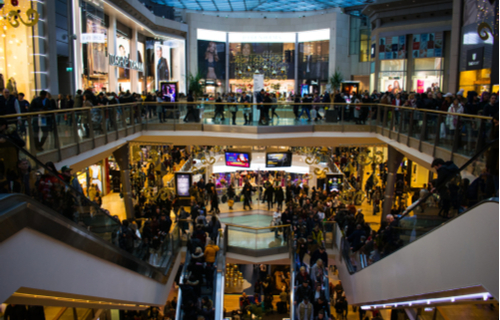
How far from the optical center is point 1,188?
3.72 m

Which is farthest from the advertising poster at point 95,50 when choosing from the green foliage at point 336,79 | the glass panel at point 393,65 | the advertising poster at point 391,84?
the green foliage at point 336,79

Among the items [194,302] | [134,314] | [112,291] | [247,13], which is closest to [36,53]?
[134,314]

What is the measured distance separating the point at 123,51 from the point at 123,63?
95.2 inches

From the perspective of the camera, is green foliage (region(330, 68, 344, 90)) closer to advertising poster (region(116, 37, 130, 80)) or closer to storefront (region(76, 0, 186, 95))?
storefront (region(76, 0, 186, 95))

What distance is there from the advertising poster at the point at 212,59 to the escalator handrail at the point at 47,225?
105 ft

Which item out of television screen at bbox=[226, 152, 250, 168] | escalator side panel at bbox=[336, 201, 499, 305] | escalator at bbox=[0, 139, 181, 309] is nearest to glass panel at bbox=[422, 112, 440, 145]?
escalator side panel at bbox=[336, 201, 499, 305]

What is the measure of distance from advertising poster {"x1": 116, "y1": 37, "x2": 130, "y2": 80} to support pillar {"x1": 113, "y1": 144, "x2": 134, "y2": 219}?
441 inches

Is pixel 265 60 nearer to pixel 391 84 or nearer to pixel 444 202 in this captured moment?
pixel 391 84

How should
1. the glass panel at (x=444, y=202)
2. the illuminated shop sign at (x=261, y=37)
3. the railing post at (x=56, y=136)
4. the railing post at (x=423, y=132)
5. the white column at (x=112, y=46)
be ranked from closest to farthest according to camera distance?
the glass panel at (x=444, y=202) → the railing post at (x=56, y=136) → the railing post at (x=423, y=132) → the white column at (x=112, y=46) → the illuminated shop sign at (x=261, y=37)

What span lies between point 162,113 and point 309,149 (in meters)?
7.63

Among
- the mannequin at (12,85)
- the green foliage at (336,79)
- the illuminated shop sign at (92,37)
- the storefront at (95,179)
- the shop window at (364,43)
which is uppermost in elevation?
the shop window at (364,43)

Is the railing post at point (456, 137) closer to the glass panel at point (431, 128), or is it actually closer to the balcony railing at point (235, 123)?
the balcony railing at point (235, 123)

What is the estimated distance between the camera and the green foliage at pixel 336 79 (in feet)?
112

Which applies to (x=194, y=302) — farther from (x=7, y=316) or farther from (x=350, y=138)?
(x=350, y=138)
